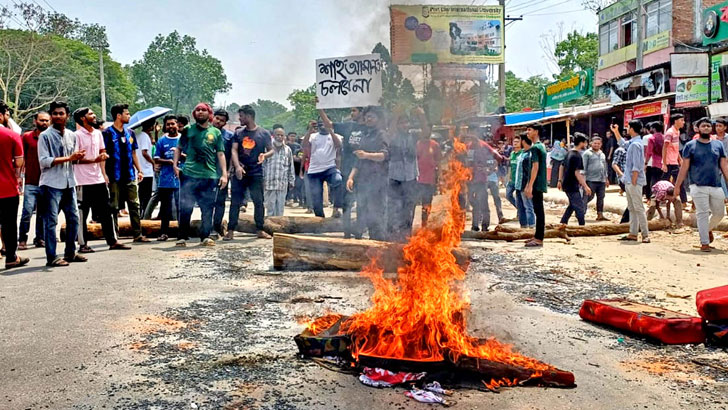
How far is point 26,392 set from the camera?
3484 millimetres

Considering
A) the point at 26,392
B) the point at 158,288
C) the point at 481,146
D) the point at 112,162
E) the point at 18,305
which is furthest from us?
the point at 481,146

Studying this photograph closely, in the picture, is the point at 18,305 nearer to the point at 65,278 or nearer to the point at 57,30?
the point at 65,278

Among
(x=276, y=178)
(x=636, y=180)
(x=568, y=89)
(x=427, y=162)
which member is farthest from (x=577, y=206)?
(x=568, y=89)

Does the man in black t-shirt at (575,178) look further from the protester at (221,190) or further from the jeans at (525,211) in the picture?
the protester at (221,190)

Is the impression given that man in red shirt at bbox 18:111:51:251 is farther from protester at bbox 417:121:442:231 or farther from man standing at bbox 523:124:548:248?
man standing at bbox 523:124:548:248

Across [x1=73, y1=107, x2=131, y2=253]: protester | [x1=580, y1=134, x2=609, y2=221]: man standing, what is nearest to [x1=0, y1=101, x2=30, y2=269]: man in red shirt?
[x1=73, y1=107, x2=131, y2=253]: protester

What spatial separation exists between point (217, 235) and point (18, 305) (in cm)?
452

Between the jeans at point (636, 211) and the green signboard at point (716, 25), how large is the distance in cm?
1192

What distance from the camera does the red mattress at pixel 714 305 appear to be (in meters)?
4.57

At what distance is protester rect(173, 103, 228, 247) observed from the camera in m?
8.77

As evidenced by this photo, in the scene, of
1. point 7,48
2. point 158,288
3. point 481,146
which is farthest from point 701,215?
point 7,48

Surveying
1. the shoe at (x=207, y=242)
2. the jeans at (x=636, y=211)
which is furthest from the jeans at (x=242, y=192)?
the jeans at (x=636, y=211)

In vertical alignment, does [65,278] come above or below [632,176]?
below

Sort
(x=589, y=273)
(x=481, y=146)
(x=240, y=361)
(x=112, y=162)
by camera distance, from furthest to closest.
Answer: (x=481, y=146) → (x=112, y=162) → (x=589, y=273) → (x=240, y=361)
